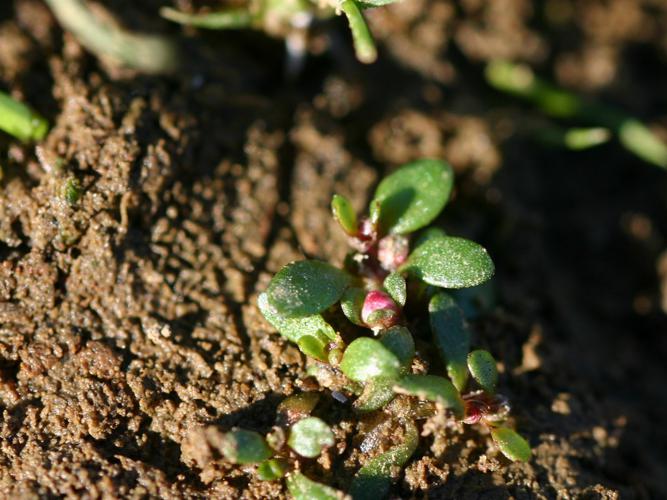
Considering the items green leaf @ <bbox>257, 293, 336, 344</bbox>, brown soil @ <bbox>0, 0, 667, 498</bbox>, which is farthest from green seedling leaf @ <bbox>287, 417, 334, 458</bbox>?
green leaf @ <bbox>257, 293, 336, 344</bbox>

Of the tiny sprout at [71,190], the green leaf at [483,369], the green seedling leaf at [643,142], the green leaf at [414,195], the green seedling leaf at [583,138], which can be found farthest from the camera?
the green seedling leaf at [643,142]

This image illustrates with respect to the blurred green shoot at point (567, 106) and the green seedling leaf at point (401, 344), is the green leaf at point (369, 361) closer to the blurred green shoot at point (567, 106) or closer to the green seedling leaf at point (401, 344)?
the green seedling leaf at point (401, 344)

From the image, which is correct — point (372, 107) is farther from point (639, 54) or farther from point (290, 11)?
point (639, 54)

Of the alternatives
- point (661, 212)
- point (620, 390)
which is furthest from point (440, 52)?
point (620, 390)

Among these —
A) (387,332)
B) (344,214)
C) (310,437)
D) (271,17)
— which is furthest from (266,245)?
(271,17)

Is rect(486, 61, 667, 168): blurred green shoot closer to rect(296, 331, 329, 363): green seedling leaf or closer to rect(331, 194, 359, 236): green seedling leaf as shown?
rect(331, 194, 359, 236): green seedling leaf

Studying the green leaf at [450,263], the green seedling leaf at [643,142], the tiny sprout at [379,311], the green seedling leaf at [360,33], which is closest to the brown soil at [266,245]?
the green seedling leaf at [643,142]

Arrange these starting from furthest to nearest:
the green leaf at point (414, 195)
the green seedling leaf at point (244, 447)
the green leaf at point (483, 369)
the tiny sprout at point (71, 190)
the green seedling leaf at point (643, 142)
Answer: the green seedling leaf at point (643, 142) → the green leaf at point (414, 195) → the tiny sprout at point (71, 190) → the green leaf at point (483, 369) → the green seedling leaf at point (244, 447)
